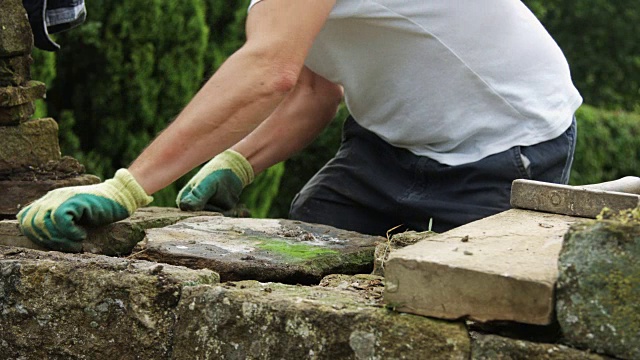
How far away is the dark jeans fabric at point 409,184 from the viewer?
9.87 feet

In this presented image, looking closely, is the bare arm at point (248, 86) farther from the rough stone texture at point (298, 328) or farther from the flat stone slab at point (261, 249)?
the rough stone texture at point (298, 328)

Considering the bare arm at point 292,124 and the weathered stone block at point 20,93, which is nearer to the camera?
the weathered stone block at point 20,93

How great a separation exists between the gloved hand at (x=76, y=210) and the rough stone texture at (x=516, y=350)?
3.89 ft

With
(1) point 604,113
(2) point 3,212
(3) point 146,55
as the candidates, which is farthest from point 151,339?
(1) point 604,113

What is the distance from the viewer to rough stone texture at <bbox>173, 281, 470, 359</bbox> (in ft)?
6.21

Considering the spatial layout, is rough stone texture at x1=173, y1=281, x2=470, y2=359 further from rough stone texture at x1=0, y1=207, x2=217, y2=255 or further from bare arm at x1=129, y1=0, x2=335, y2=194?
rough stone texture at x1=0, y1=207, x2=217, y2=255

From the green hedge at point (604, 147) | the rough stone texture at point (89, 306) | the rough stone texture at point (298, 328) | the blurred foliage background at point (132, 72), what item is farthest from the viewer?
the green hedge at point (604, 147)

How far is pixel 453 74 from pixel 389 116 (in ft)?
0.86

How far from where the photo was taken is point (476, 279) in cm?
182

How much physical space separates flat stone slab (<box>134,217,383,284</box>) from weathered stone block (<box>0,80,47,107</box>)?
715 mm

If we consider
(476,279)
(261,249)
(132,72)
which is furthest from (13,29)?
(132,72)

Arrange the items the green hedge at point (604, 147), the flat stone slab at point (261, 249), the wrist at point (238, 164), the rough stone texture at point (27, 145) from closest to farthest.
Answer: the flat stone slab at point (261, 249), the rough stone texture at point (27, 145), the wrist at point (238, 164), the green hedge at point (604, 147)

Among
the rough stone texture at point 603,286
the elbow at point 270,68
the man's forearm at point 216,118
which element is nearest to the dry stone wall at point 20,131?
the man's forearm at point 216,118

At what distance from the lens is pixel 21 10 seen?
10.3ft
